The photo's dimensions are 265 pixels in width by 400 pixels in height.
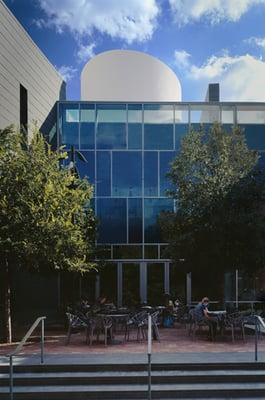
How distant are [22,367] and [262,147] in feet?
68.2

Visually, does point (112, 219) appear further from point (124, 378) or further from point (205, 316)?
point (124, 378)

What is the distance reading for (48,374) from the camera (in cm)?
1077

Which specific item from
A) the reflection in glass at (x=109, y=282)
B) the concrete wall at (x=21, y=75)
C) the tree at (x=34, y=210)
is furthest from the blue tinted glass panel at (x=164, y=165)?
the tree at (x=34, y=210)

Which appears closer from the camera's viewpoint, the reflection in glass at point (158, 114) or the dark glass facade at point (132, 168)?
the dark glass facade at point (132, 168)

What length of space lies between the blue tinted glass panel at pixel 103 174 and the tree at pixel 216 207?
31.0ft

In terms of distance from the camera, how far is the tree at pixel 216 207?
Result: 16766 millimetres

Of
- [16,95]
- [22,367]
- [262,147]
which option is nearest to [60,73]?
[16,95]

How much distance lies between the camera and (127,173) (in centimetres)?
2852

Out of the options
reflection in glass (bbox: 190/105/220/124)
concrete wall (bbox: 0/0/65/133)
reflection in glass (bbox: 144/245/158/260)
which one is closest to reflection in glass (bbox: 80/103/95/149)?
concrete wall (bbox: 0/0/65/133)

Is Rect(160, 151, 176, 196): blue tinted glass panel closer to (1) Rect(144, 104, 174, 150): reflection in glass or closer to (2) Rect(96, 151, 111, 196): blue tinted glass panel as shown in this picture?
(1) Rect(144, 104, 174, 150): reflection in glass

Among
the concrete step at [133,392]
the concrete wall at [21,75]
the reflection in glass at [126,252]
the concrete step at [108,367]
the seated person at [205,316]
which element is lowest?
the concrete step at [133,392]

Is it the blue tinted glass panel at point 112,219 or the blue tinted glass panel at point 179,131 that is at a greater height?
the blue tinted glass panel at point 179,131

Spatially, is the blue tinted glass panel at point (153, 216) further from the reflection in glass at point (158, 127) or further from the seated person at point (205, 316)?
the seated person at point (205, 316)

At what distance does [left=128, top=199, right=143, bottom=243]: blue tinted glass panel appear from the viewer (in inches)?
1114
